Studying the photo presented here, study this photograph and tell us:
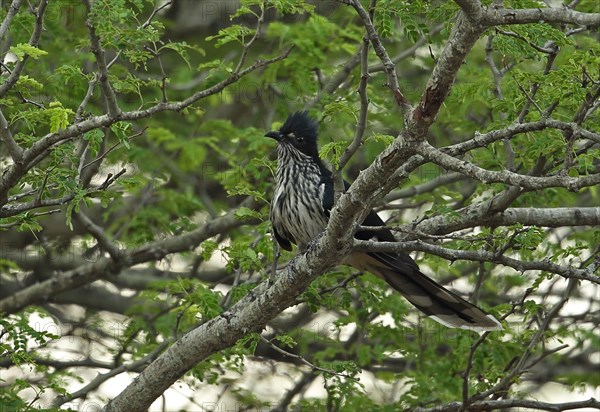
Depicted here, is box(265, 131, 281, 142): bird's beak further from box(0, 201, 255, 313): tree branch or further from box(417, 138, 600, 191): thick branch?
box(417, 138, 600, 191): thick branch

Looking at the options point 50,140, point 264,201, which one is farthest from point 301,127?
point 50,140

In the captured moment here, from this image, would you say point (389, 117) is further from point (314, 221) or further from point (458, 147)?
point (458, 147)

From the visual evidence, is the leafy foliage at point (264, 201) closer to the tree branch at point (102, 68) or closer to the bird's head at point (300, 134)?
the tree branch at point (102, 68)

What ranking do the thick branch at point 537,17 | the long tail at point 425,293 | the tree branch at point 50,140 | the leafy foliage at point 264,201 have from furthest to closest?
the long tail at point 425,293 < the leafy foliage at point 264,201 < the tree branch at point 50,140 < the thick branch at point 537,17

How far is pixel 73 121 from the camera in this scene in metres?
5.42

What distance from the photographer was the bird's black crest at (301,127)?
6.89 metres

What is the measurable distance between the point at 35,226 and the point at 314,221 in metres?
2.01

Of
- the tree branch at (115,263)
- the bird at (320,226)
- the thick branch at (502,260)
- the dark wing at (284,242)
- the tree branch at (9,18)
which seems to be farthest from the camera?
the tree branch at (115,263)

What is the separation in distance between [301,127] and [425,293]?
161cm

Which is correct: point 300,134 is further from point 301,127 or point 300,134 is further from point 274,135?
point 274,135

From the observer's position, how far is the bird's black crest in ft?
22.6

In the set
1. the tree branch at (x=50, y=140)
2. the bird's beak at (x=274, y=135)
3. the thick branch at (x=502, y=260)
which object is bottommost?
the thick branch at (x=502, y=260)

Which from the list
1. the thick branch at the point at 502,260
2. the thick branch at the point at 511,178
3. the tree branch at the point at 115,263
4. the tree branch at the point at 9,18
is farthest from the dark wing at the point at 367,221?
the tree branch at the point at 9,18

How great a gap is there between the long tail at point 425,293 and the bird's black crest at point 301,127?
1078 mm
